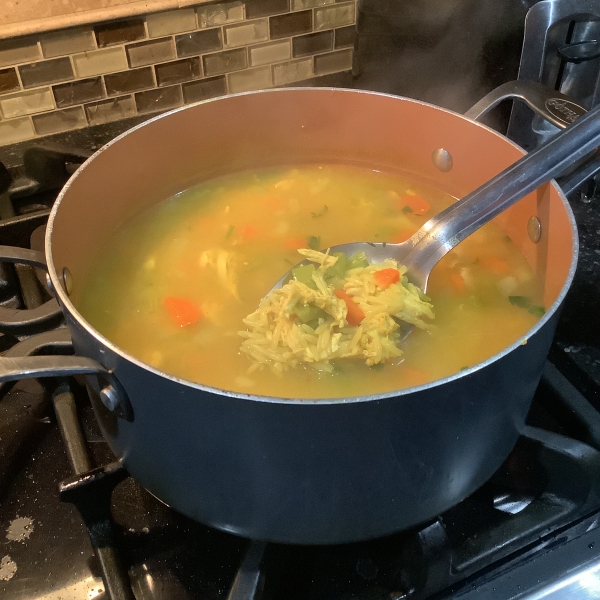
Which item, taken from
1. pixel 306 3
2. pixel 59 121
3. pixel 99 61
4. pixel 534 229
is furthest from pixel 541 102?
pixel 59 121

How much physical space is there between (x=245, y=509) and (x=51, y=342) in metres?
0.42

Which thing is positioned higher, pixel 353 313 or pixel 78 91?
pixel 78 91

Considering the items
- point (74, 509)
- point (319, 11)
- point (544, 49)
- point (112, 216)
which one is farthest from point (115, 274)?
point (544, 49)

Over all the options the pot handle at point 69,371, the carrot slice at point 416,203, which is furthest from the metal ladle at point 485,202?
the pot handle at point 69,371

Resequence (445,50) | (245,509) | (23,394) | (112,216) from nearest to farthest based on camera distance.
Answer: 1. (245,509)
2. (23,394)
3. (112,216)
4. (445,50)

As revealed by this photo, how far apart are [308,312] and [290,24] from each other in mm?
860

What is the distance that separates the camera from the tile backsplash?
124 centimetres

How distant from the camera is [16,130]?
1.31 meters

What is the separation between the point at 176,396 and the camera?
0.58m

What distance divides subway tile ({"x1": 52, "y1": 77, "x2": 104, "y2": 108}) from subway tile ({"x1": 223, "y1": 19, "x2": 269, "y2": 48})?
12.0 inches

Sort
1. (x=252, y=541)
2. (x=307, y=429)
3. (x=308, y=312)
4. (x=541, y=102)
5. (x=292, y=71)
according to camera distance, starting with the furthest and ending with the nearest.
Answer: (x=292, y=71) → (x=541, y=102) → (x=308, y=312) → (x=252, y=541) → (x=307, y=429)

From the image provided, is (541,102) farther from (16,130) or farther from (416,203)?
(16,130)

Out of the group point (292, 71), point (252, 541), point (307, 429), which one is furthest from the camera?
point (292, 71)

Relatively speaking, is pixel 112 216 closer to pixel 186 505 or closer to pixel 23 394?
pixel 23 394
